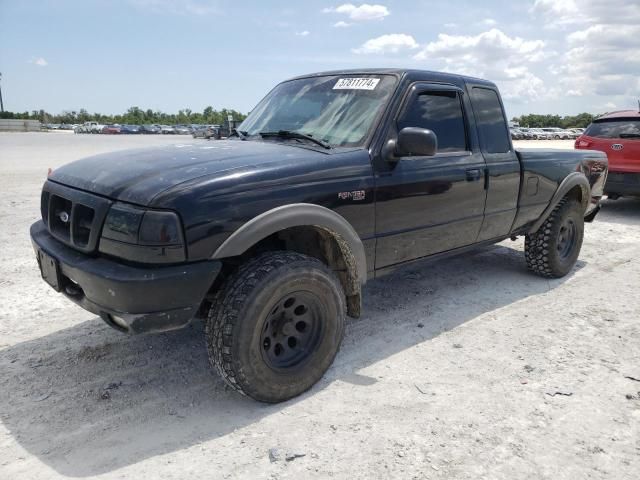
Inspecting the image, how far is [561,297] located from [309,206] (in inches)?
120

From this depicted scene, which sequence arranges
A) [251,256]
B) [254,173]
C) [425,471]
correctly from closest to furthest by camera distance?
[425,471] < [254,173] < [251,256]

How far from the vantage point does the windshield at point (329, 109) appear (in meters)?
3.49

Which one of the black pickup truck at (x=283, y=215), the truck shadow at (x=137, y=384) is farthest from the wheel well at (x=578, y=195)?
the truck shadow at (x=137, y=384)

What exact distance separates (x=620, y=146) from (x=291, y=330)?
27.3 feet

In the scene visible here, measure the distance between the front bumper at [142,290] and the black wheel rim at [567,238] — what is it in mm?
4168

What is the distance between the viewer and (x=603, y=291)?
489 centimetres

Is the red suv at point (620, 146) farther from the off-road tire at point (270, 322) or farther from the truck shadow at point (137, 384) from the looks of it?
the off-road tire at point (270, 322)

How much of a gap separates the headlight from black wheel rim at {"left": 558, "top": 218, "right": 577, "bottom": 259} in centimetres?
432

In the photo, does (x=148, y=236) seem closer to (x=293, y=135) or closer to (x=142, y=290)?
(x=142, y=290)

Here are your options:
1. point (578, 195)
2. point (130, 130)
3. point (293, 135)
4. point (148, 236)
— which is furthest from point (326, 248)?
point (130, 130)

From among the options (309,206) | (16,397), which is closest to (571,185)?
(309,206)

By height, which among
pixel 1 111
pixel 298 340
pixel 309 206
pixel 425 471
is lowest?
pixel 425 471

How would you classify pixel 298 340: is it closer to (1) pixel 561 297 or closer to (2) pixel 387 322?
(2) pixel 387 322

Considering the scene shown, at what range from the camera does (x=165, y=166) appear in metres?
2.79
